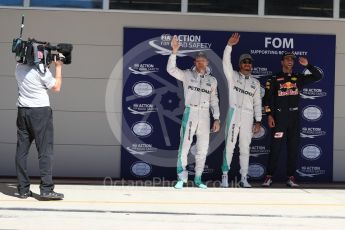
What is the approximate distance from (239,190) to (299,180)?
1456 mm

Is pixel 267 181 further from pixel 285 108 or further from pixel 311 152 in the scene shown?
pixel 285 108

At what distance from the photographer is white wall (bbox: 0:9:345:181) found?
33.1 feet

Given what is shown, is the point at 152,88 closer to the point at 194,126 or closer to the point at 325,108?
the point at 194,126

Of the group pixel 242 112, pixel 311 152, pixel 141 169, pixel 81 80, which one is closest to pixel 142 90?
pixel 81 80

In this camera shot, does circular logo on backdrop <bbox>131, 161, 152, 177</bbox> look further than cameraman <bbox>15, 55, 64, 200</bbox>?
Yes

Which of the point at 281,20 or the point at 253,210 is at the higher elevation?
the point at 281,20

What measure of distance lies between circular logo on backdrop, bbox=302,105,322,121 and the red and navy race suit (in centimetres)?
52

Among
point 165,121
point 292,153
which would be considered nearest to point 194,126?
point 165,121

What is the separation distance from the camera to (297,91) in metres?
9.77

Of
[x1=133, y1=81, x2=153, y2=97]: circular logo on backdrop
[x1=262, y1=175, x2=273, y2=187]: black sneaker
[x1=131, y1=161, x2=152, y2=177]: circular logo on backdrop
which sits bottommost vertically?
[x1=262, y1=175, x2=273, y2=187]: black sneaker

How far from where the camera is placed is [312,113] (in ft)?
33.7

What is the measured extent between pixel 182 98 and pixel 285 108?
5.54ft

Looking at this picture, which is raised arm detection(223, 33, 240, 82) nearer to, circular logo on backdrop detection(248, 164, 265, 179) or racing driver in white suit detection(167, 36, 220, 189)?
racing driver in white suit detection(167, 36, 220, 189)

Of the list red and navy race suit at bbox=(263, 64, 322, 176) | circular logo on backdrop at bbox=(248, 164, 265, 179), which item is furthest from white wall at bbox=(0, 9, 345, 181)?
circular logo on backdrop at bbox=(248, 164, 265, 179)
